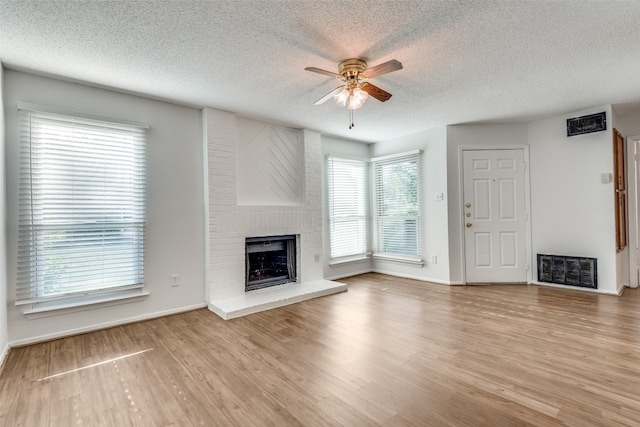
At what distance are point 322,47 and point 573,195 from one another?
4.21m

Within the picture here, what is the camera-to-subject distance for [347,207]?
566cm

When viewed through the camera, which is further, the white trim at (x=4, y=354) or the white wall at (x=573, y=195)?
the white wall at (x=573, y=195)

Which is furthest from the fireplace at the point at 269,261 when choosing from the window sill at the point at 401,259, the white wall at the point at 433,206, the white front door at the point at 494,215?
the white front door at the point at 494,215

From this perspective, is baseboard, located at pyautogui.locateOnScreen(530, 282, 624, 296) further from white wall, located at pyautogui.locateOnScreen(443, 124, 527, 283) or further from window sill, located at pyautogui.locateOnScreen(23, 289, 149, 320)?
window sill, located at pyautogui.locateOnScreen(23, 289, 149, 320)

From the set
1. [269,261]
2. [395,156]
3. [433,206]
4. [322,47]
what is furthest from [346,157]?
[322,47]

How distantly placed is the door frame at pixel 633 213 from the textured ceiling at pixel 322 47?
3.51 ft

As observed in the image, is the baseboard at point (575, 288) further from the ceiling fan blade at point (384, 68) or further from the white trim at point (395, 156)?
the ceiling fan blade at point (384, 68)

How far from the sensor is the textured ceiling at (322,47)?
2.03 m

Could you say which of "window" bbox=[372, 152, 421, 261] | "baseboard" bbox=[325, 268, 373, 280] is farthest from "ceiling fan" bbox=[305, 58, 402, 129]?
"baseboard" bbox=[325, 268, 373, 280]

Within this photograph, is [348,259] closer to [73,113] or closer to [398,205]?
[398,205]

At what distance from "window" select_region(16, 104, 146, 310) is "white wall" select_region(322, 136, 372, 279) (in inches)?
110

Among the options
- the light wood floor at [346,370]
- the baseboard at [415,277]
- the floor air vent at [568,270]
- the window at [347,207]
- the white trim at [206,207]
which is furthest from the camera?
the window at [347,207]

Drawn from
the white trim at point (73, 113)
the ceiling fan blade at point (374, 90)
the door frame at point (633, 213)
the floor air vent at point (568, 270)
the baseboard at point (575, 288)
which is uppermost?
the ceiling fan blade at point (374, 90)

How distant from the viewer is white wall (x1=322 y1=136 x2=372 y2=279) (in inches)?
210
